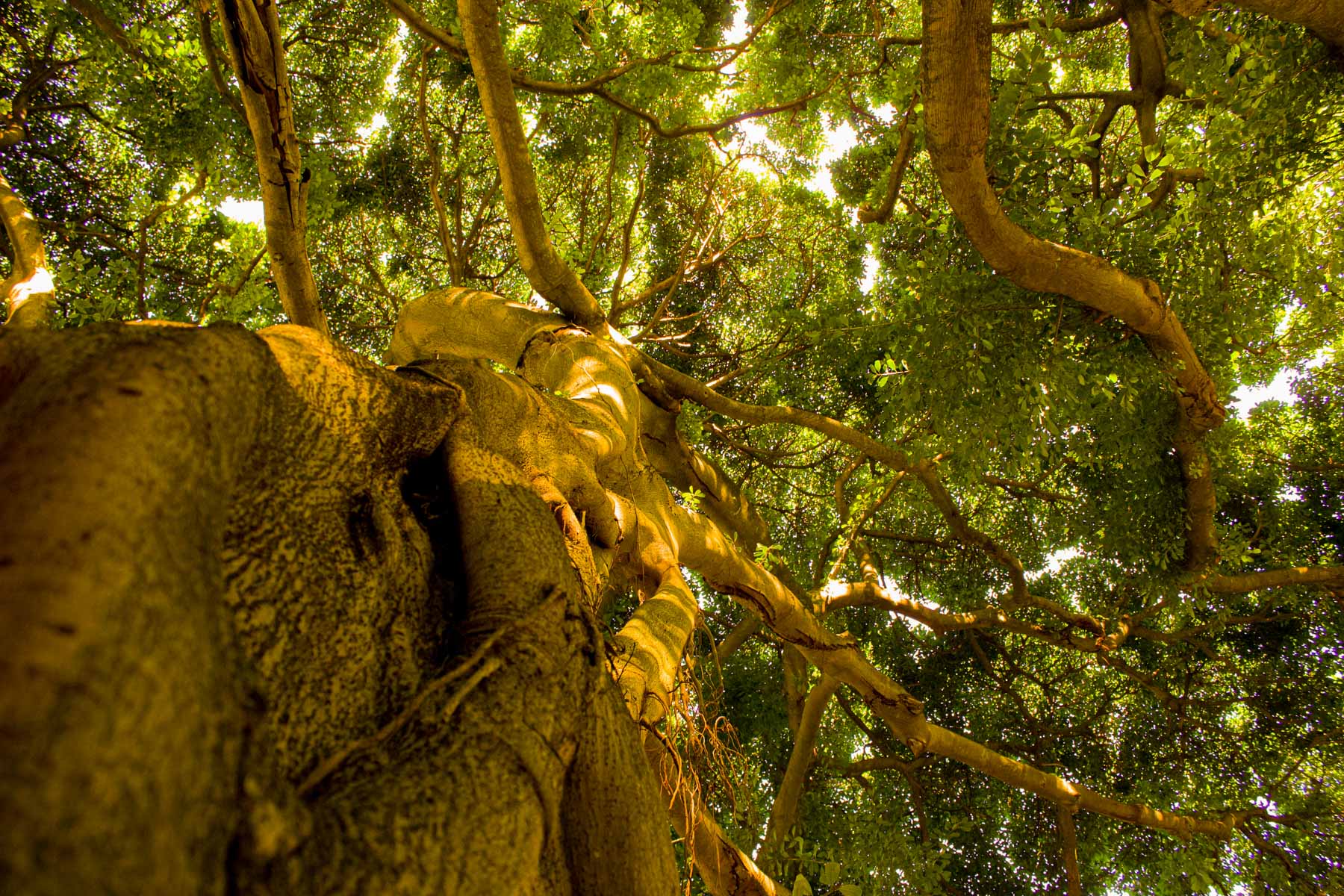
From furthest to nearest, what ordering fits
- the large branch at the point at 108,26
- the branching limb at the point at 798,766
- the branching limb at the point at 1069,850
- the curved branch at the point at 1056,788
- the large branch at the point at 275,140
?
the branching limb at the point at 1069,850, the branching limb at the point at 798,766, the curved branch at the point at 1056,788, the large branch at the point at 108,26, the large branch at the point at 275,140

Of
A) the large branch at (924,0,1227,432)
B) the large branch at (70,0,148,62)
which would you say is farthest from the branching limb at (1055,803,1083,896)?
the large branch at (70,0,148,62)

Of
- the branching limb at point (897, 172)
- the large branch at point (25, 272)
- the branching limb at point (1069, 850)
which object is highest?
the branching limb at point (897, 172)

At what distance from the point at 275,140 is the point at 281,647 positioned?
200 cm

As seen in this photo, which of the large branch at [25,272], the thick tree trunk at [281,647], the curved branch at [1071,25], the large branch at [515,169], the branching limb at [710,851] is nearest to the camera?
the thick tree trunk at [281,647]

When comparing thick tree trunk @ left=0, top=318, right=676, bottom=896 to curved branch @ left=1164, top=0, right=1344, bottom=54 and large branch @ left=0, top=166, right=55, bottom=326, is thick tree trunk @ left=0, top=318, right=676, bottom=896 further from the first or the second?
curved branch @ left=1164, top=0, right=1344, bottom=54

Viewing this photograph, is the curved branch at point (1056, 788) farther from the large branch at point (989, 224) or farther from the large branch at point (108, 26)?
the large branch at point (108, 26)

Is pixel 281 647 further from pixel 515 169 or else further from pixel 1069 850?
pixel 1069 850

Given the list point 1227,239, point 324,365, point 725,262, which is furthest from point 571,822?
point 725,262

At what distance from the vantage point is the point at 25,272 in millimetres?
3396

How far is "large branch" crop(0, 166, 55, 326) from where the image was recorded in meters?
2.90

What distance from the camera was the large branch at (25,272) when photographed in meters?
2.90

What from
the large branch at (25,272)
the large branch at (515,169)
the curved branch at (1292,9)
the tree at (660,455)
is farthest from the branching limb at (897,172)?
the large branch at (25,272)

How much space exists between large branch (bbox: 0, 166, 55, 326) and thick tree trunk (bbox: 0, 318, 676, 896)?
233 cm

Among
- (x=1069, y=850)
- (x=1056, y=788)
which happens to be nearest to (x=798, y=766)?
(x=1056, y=788)
